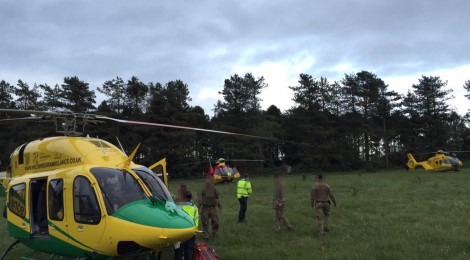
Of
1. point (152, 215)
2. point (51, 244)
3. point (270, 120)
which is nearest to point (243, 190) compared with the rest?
point (51, 244)

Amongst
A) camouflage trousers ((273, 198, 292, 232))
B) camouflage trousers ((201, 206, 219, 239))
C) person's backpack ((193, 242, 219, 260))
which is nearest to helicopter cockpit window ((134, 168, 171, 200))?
person's backpack ((193, 242, 219, 260))

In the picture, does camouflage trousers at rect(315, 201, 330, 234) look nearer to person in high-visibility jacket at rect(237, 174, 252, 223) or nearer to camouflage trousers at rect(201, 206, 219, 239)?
camouflage trousers at rect(201, 206, 219, 239)

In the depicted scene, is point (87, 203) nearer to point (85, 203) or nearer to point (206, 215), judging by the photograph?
point (85, 203)

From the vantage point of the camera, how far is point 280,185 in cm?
1353

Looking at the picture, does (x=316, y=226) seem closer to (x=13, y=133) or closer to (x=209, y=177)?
(x=209, y=177)

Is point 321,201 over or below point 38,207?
below

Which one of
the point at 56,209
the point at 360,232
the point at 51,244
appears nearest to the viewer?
the point at 56,209

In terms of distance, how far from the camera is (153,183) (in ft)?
25.5

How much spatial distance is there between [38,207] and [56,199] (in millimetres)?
896

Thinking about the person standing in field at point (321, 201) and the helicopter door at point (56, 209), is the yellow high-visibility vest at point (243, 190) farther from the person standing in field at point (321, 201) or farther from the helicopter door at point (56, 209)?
the helicopter door at point (56, 209)

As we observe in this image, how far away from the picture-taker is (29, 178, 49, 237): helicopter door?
27.2ft

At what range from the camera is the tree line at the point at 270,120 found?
56281 millimetres

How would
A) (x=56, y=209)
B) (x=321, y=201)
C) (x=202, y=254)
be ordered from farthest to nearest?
(x=321, y=201)
(x=202, y=254)
(x=56, y=209)

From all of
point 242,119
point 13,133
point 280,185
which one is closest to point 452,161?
point 242,119
